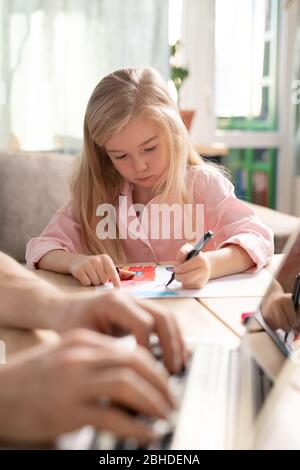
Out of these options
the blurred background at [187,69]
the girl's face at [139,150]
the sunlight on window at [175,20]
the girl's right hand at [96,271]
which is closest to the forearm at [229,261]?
the girl's right hand at [96,271]

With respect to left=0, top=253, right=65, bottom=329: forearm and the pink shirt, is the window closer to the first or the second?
the pink shirt

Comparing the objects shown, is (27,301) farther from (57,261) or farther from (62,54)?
(62,54)

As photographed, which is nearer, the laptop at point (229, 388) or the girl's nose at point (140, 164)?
the laptop at point (229, 388)

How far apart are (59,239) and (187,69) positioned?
1861mm

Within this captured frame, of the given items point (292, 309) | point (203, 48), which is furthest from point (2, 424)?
point (203, 48)

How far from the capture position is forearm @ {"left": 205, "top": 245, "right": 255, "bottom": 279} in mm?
917

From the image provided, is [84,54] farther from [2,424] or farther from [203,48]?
[2,424]

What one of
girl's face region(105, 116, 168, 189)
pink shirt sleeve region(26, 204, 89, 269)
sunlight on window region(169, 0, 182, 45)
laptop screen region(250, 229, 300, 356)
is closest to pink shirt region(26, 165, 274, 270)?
pink shirt sleeve region(26, 204, 89, 269)

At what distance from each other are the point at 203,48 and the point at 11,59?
3.09 feet

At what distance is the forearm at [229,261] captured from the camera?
92 cm

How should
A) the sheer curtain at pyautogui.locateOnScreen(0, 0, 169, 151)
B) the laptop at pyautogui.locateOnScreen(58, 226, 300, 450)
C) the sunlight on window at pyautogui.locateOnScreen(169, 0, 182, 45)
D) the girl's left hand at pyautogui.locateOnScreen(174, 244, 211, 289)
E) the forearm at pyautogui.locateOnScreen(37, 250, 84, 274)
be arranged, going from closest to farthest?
the laptop at pyautogui.locateOnScreen(58, 226, 300, 450) < the girl's left hand at pyautogui.locateOnScreen(174, 244, 211, 289) < the forearm at pyautogui.locateOnScreen(37, 250, 84, 274) < the sheer curtain at pyautogui.locateOnScreen(0, 0, 169, 151) < the sunlight on window at pyautogui.locateOnScreen(169, 0, 182, 45)

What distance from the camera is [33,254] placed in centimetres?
106

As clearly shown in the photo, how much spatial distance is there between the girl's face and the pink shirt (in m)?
0.11

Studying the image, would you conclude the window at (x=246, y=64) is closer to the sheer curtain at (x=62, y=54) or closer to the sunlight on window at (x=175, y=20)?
the sunlight on window at (x=175, y=20)
